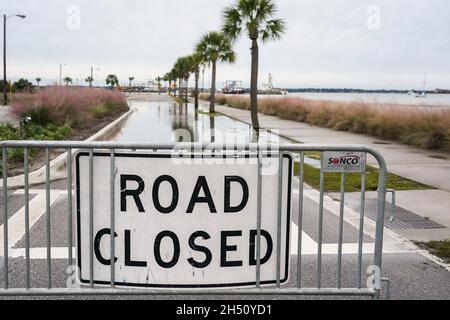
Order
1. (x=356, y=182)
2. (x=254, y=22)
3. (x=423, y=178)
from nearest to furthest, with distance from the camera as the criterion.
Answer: (x=356, y=182) → (x=423, y=178) → (x=254, y=22)

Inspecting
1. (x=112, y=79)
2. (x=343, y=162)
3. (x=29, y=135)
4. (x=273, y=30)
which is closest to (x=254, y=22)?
(x=273, y=30)

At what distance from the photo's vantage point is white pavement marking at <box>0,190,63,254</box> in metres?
6.34

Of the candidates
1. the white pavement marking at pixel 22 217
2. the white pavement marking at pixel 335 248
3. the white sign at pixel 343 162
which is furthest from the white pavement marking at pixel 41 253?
the white sign at pixel 343 162

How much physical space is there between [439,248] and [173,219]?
369cm

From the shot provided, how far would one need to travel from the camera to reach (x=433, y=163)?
13180mm

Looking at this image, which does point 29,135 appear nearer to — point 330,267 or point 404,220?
point 404,220

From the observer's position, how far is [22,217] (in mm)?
7328

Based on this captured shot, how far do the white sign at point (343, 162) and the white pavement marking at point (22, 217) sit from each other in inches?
144

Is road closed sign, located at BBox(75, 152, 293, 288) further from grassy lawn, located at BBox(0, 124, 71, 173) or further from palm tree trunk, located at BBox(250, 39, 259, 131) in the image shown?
palm tree trunk, located at BBox(250, 39, 259, 131)

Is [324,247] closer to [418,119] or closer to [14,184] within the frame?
[14,184]

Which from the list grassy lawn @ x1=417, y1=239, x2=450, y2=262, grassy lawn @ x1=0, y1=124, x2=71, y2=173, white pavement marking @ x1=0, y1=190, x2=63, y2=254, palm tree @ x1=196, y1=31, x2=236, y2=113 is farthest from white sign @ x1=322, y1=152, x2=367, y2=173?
palm tree @ x1=196, y1=31, x2=236, y2=113

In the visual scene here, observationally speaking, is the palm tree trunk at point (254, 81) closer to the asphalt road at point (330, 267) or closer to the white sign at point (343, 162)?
the asphalt road at point (330, 267)

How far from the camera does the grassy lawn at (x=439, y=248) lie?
5.81 metres
